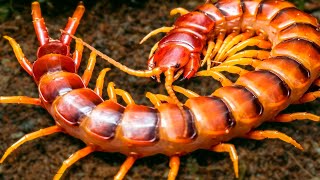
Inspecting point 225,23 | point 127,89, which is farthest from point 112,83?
point 225,23

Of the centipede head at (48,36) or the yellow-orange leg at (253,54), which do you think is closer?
the centipede head at (48,36)

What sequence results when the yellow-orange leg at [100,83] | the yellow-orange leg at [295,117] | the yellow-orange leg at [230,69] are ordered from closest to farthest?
the yellow-orange leg at [295,117], the yellow-orange leg at [100,83], the yellow-orange leg at [230,69]

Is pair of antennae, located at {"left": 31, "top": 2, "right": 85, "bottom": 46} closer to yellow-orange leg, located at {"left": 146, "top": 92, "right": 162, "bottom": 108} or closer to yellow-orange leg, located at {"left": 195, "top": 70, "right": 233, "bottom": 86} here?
yellow-orange leg, located at {"left": 146, "top": 92, "right": 162, "bottom": 108}

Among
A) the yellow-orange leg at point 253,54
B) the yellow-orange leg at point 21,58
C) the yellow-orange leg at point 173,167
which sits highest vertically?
the yellow-orange leg at point 253,54

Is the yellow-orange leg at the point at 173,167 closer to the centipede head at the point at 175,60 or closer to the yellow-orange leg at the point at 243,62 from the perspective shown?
the centipede head at the point at 175,60

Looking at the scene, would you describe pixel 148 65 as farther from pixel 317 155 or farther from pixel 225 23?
pixel 317 155

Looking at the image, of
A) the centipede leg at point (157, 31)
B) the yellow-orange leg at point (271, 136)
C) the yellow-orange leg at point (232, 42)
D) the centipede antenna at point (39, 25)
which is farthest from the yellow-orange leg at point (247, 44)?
the centipede antenna at point (39, 25)
